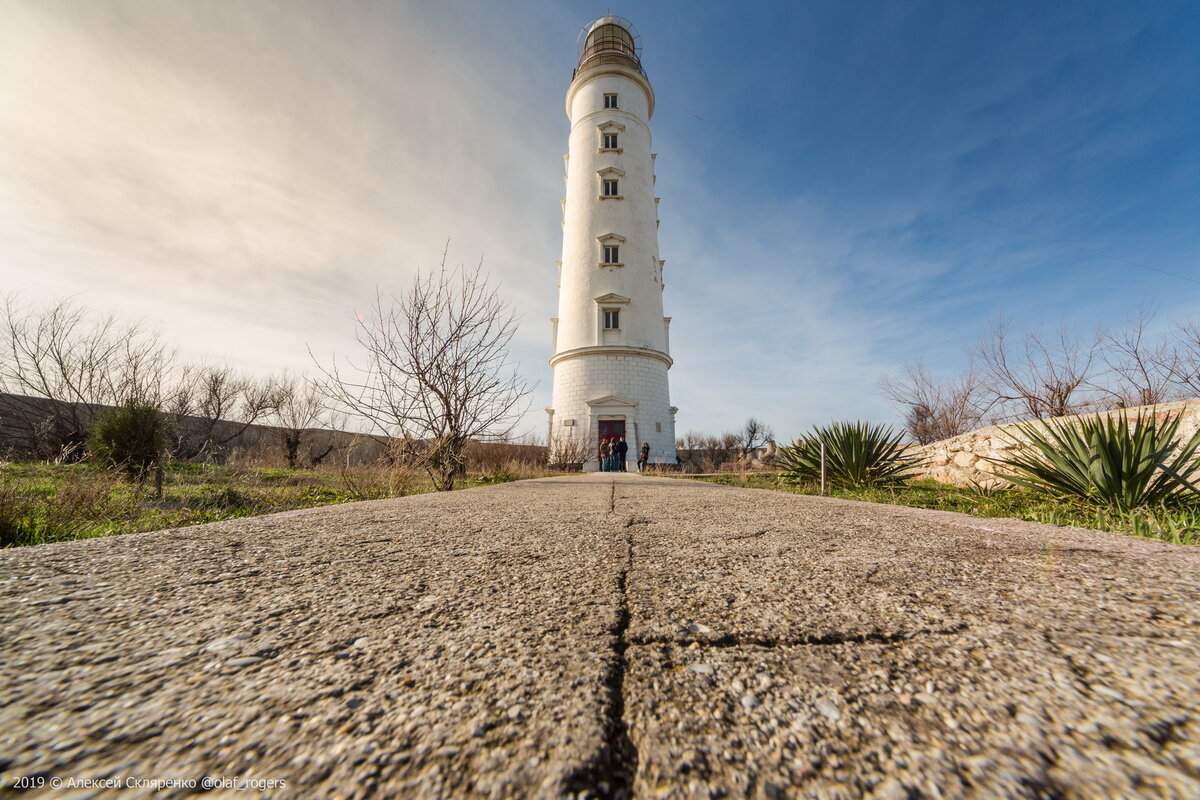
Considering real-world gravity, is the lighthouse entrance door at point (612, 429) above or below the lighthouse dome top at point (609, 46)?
below

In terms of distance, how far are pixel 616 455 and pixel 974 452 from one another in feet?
37.2

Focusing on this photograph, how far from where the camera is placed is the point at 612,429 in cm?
1797

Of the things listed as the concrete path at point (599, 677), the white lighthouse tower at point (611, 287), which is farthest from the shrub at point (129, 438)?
the white lighthouse tower at point (611, 287)

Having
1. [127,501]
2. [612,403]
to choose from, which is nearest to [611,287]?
[612,403]

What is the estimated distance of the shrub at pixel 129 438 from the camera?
799 centimetres

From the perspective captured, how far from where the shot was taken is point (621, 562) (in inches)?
62.9

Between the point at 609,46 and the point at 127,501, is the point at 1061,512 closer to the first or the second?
the point at 127,501

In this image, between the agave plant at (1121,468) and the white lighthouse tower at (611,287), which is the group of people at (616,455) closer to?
the white lighthouse tower at (611,287)

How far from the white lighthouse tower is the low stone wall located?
1051 cm

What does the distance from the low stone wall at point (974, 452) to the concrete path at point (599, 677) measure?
6.22 metres

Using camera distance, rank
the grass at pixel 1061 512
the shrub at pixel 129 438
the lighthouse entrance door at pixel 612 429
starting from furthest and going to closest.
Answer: the lighthouse entrance door at pixel 612 429, the shrub at pixel 129 438, the grass at pixel 1061 512

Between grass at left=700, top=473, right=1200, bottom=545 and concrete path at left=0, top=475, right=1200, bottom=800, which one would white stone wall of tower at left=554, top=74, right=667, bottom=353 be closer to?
grass at left=700, top=473, right=1200, bottom=545

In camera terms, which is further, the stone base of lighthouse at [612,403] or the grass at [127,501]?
the stone base of lighthouse at [612,403]

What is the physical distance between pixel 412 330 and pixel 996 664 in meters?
6.87
